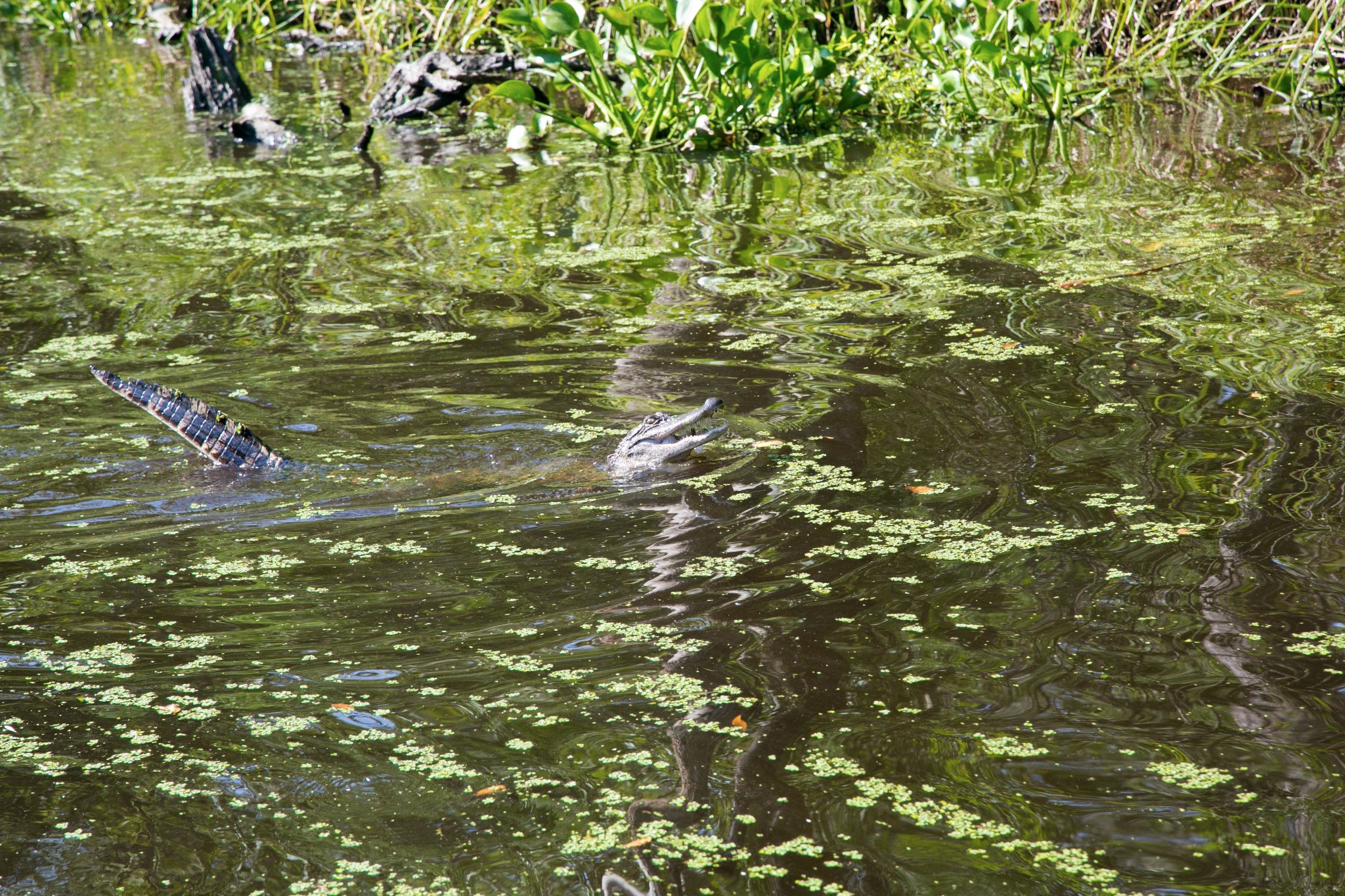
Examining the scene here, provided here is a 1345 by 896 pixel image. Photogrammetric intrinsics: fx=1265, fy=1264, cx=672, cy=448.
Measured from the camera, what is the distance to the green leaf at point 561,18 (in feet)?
23.1

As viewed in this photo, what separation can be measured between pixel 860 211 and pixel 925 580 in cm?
377

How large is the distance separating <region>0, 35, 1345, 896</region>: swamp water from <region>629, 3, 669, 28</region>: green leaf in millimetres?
1179

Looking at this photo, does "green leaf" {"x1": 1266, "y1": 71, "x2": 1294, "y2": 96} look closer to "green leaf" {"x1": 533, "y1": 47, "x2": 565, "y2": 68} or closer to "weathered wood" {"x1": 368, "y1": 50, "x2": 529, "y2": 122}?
"green leaf" {"x1": 533, "y1": 47, "x2": 565, "y2": 68}

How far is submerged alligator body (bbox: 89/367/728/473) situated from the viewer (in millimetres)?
3898

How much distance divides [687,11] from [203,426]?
4066 mm

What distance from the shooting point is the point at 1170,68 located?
9.23 metres

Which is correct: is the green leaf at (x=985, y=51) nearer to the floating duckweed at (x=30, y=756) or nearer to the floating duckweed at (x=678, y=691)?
the floating duckweed at (x=678, y=691)

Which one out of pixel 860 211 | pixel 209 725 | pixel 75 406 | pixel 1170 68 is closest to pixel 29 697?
pixel 209 725

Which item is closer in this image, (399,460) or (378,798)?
(378,798)

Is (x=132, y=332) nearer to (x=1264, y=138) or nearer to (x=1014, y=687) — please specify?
(x=1014, y=687)

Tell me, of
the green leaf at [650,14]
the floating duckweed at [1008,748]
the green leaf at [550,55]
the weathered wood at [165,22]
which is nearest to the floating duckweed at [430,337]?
the green leaf at [650,14]

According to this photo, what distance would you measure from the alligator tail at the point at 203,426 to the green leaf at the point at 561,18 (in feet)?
12.5

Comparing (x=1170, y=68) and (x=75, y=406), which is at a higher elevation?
(x=1170, y=68)

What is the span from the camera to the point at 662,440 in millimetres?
3922
